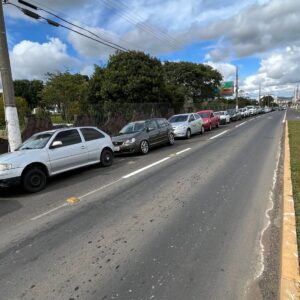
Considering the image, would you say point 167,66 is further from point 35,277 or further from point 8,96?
point 35,277

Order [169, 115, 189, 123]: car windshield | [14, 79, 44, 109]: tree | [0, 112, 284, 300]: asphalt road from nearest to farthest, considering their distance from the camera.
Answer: [0, 112, 284, 300]: asphalt road < [169, 115, 189, 123]: car windshield < [14, 79, 44, 109]: tree

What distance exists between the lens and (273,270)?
3.46 m

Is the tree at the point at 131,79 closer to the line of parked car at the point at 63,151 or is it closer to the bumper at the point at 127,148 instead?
the line of parked car at the point at 63,151

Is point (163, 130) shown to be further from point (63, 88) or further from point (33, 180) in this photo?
point (63, 88)

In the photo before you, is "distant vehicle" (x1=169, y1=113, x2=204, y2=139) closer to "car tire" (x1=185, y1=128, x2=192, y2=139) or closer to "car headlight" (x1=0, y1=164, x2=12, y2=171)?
"car tire" (x1=185, y1=128, x2=192, y2=139)

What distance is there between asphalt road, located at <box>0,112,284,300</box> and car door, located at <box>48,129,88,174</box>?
34.3 inches

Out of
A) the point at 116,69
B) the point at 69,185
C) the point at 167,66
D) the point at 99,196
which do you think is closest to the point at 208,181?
the point at 99,196

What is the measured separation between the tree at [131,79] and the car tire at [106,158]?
13.6m

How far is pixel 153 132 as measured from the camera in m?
14.1

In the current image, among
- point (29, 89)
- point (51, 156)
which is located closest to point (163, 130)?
point (51, 156)

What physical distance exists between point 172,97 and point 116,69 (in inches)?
290

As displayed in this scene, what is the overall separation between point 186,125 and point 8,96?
36.8 feet

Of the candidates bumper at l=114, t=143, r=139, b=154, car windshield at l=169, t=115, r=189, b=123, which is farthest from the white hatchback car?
car windshield at l=169, t=115, r=189, b=123

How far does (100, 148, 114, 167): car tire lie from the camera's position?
34.2ft
